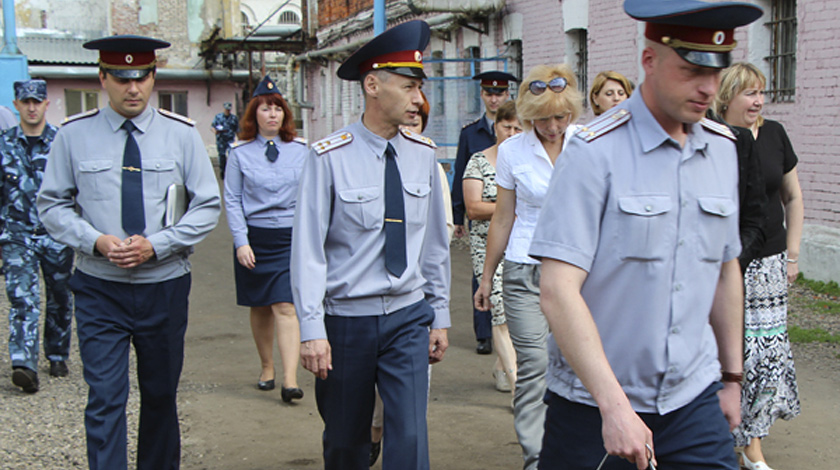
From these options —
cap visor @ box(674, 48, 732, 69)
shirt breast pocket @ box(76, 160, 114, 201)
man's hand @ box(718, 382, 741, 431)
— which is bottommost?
man's hand @ box(718, 382, 741, 431)

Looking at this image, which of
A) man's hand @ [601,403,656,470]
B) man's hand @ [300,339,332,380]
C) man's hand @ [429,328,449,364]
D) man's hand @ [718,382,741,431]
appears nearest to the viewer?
man's hand @ [601,403,656,470]

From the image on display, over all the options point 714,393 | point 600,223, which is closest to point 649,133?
point 600,223

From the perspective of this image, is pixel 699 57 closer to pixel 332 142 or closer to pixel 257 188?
pixel 332 142

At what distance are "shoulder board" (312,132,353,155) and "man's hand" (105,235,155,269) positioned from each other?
0.97 m

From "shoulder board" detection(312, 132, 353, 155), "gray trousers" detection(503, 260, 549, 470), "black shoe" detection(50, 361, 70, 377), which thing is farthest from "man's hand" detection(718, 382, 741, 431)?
"black shoe" detection(50, 361, 70, 377)

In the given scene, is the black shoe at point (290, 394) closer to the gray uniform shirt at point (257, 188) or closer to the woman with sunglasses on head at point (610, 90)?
the gray uniform shirt at point (257, 188)

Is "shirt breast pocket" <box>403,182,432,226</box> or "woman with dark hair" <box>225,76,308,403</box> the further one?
"woman with dark hair" <box>225,76,308,403</box>

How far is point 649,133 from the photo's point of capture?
2697 mm

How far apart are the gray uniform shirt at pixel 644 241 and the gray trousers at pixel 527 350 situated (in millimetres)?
2208

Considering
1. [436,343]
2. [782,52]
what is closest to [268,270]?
[436,343]

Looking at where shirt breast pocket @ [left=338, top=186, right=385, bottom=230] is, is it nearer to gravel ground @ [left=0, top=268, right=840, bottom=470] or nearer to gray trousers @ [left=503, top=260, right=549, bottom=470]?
gray trousers @ [left=503, top=260, right=549, bottom=470]

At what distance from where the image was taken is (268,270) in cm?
699

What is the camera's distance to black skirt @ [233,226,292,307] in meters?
6.97

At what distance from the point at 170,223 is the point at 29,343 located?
291cm
